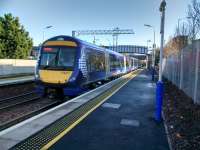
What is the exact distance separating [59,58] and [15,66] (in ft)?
94.7

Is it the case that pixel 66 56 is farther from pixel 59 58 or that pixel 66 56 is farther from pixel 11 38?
pixel 11 38

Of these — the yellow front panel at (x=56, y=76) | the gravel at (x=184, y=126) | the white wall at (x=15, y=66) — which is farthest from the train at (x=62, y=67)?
the white wall at (x=15, y=66)

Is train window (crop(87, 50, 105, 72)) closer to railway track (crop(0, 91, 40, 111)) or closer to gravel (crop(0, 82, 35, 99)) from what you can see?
railway track (crop(0, 91, 40, 111))

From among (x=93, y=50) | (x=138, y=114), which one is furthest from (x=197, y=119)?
(x=93, y=50)

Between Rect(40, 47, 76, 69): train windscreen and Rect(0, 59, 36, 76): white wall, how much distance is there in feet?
79.6

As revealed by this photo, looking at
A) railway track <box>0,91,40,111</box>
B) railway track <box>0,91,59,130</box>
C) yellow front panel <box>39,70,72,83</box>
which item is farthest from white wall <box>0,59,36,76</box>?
yellow front panel <box>39,70,72,83</box>

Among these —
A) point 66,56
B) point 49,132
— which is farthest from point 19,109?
point 49,132

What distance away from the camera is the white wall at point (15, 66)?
40194mm

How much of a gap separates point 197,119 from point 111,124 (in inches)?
105

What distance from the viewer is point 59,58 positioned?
16562mm

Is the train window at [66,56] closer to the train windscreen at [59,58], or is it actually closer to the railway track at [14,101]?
the train windscreen at [59,58]

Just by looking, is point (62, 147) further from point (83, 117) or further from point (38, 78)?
point (38, 78)

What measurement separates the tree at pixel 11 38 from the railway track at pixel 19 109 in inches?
1499

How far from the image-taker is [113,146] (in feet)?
24.3
